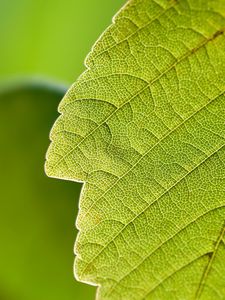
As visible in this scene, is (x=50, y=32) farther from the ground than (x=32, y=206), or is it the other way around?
(x=50, y=32)

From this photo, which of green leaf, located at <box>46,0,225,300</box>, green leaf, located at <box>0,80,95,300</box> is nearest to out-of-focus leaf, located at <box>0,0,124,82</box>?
green leaf, located at <box>0,80,95,300</box>

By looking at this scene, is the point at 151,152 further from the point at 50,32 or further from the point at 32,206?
the point at 50,32

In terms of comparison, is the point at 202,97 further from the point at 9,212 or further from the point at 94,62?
the point at 9,212

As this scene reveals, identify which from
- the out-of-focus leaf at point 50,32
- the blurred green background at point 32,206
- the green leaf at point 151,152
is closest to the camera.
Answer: the green leaf at point 151,152

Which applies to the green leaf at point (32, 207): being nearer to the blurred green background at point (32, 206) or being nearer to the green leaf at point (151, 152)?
the blurred green background at point (32, 206)

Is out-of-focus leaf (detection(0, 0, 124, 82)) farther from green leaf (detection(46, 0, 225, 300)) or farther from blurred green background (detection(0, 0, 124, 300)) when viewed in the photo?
green leaf (detection(46, 0, 225, 300))

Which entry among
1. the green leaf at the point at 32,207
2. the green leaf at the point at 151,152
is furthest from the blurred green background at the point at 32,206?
the green leaf at the point at 151,152

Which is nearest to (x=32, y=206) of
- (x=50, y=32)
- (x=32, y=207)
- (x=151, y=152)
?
(x=32, y=207)

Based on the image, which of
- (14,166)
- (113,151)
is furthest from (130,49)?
(14,166)
